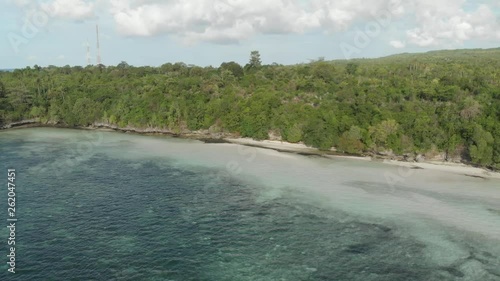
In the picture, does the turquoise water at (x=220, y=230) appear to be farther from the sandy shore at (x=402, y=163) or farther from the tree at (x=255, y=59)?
the tree at (x=255, y=59)

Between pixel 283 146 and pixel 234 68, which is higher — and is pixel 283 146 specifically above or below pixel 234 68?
below

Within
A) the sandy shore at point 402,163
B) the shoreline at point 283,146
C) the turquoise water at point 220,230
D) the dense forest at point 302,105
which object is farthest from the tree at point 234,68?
the turquoise water at point 220,230

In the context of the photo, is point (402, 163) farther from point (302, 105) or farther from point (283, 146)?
point (302, 105)

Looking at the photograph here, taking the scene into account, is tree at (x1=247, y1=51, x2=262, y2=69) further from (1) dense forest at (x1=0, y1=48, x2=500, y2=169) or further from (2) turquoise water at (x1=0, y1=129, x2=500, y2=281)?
(2) turquoise water at (x1=0, y1=129, x2=500, y2=281)

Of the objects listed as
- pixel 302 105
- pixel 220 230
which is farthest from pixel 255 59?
pixel 220 230

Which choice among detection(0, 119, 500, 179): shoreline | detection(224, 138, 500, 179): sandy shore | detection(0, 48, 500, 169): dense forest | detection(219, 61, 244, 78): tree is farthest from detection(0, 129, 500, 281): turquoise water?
detection(219, 61, 244, 78): tree

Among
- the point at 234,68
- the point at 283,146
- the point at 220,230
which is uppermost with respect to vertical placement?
the point at 234,68

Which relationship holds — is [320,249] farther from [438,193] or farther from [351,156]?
[351,156]

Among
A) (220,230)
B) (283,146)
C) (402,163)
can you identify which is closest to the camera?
(220,230)
